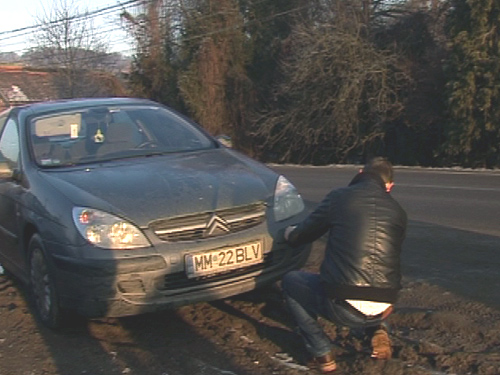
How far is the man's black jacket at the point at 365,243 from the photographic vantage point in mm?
4047

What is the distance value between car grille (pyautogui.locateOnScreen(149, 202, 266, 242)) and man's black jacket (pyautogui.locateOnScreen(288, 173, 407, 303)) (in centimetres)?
93

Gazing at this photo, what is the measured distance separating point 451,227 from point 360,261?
4.85m

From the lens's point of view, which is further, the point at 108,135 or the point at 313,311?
the point at 108,135

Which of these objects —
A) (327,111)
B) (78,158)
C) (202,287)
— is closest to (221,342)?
(202,287)

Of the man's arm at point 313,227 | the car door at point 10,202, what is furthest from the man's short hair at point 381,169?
the car door at point 10,202

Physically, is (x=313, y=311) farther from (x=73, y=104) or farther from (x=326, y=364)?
(x=73, y=104)

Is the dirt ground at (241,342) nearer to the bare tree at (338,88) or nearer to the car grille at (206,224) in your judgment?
the car grille at (206,224)

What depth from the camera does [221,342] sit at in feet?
15.8

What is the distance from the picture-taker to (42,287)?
17.1ft

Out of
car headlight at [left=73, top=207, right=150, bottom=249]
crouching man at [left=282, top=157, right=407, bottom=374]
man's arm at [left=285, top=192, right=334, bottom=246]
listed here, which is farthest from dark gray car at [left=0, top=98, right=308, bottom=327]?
crouching man at [left=282, top=157, right=407, bottom=374]

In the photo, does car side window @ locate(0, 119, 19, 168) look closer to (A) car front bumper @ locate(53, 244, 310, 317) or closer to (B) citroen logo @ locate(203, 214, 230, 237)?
(A) car front bumper @ locate(53, 244, 310, 317)

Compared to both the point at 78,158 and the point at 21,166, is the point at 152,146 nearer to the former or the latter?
the point at 78,158

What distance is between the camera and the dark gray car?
15.4 feet

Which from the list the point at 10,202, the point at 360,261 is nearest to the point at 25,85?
the point at 10,202
